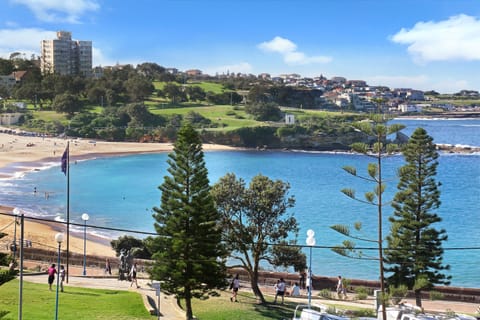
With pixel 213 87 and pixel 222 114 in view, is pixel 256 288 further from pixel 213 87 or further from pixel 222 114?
pixel 213 87

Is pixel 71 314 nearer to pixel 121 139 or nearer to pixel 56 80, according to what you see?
pixel 121 139

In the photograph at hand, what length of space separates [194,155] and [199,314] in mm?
4127

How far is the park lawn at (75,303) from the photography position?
13.1 meters

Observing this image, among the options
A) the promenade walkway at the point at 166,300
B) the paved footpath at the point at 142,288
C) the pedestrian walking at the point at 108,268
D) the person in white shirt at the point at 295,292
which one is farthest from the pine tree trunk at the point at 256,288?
the pedestrian walking at the point at 108,268

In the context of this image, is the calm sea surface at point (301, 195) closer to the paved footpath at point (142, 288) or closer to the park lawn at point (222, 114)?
the paved footpath at point (142, 288)

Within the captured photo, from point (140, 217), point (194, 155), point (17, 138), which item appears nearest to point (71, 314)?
point (194, 155)

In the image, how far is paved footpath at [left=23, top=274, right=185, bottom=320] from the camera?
14.9m

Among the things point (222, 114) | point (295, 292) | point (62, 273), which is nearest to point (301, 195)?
point (295, 292)

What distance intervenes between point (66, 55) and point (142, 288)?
13793 centimetres

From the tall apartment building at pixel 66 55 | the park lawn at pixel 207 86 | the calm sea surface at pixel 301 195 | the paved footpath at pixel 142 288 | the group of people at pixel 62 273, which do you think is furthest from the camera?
the tall apartment building at pixel 66 55

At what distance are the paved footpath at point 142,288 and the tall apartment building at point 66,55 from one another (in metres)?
129

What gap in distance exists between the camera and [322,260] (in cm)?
2891

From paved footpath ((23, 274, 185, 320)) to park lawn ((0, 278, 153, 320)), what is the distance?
34 centimetres

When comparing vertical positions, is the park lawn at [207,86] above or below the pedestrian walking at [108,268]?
above
